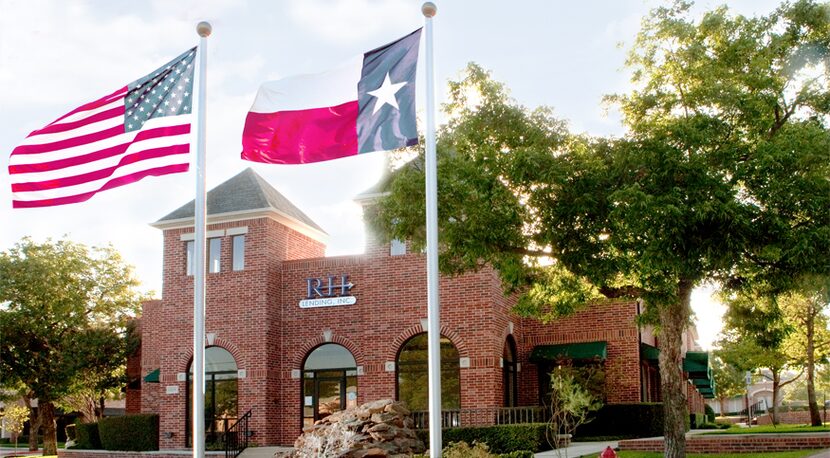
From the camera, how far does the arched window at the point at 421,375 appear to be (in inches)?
1003

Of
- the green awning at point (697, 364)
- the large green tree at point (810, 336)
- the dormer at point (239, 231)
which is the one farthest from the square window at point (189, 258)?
the large green tree at point (810, 336)

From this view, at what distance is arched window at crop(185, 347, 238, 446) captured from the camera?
1100 inches

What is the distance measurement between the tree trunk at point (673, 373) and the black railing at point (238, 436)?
13.4 m

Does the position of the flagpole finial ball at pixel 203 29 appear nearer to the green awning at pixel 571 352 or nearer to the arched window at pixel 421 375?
the arched window at pixel 421 375

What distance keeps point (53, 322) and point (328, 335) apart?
15.4 m

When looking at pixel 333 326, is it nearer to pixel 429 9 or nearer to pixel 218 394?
pixel 218 394

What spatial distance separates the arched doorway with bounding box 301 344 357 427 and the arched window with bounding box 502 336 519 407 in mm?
4625

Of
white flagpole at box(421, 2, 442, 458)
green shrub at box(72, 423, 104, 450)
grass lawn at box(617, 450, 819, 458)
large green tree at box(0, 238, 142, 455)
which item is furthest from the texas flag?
large green tree at box(0, 238, 142, 455)

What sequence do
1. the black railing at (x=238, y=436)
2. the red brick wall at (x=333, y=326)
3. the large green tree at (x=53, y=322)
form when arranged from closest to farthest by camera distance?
the red brick wall at (x=333, y=326)
the black railing at (x=238, y=436)
the large green tree at (x=53, y=322)

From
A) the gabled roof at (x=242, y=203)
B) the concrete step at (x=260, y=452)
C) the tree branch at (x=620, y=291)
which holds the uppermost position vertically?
the gabled roof at (x=242, y=203)

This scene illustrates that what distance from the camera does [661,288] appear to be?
16.9 metres

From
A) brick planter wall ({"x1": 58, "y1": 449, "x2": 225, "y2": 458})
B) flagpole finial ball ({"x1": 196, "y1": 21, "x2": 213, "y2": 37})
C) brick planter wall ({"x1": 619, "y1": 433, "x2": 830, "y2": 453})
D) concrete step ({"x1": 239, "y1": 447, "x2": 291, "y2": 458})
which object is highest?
flagpole finial ball ({"x1": 196, "y1": 21, "x2": 213, "y2": 37})

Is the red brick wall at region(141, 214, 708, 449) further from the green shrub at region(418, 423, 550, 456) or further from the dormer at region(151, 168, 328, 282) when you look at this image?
the green shrub at region(418, 423, 550, 456)

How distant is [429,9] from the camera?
12164 mm
